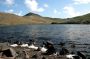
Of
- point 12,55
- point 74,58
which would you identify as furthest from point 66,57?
point 12,55

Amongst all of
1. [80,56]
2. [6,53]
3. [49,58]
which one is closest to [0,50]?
[6,53]

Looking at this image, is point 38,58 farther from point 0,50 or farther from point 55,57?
point 0,50

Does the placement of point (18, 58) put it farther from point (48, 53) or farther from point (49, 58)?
point (48, 53)

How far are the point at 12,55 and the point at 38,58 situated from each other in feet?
14.0

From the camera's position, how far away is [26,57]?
1409 inches

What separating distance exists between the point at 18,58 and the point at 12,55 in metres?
2.39

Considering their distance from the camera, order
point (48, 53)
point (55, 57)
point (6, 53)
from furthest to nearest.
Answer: point (48, 53)
point (55, 57)
point (6, 53)

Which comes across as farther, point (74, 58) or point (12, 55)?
point (74, 58)

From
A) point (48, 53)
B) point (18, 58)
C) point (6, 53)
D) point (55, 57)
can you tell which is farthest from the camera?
point (48, 53)

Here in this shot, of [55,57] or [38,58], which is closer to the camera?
[38,58]

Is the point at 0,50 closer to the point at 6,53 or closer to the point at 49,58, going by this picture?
the point at 6,53

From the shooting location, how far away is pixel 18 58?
32344mm

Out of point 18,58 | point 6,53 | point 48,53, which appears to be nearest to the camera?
point 18,58

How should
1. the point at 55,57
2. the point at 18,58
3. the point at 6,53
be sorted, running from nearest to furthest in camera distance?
the point at 18,58, the point at 6,53, the point at 55,57
